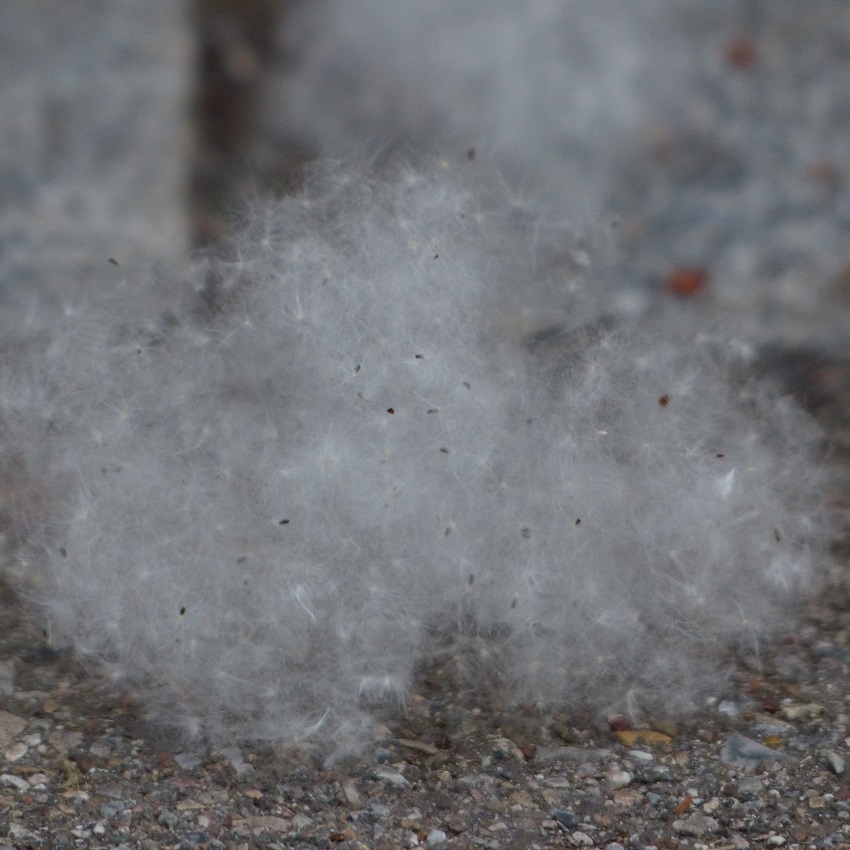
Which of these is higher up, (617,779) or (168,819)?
(617,779)

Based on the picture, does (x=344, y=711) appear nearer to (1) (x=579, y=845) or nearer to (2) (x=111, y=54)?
(1) (x=579, y=845)

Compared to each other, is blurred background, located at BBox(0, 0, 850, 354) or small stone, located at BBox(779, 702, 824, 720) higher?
blurred background, located at BBox(0, 0, 850, 354)

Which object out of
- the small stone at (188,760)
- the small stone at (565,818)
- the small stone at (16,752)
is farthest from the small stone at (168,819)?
the small stone at (565,818)

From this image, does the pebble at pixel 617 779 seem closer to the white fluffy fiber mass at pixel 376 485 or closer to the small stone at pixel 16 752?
the white fluffy fiber mass at pixel 376 485

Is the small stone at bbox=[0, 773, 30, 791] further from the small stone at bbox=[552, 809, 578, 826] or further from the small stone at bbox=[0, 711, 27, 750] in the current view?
the small stone at bbox=[552, 809, 578, 826]

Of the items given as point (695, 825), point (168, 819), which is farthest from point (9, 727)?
point (695, 825)

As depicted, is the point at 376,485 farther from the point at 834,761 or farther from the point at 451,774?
the point at 834,761

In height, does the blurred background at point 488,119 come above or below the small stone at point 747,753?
above

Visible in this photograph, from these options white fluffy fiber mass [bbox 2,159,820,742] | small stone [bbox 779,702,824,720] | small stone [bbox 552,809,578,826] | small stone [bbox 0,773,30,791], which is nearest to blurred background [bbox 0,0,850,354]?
white fluffy fiber mass [bbox 2,159,820,742]
